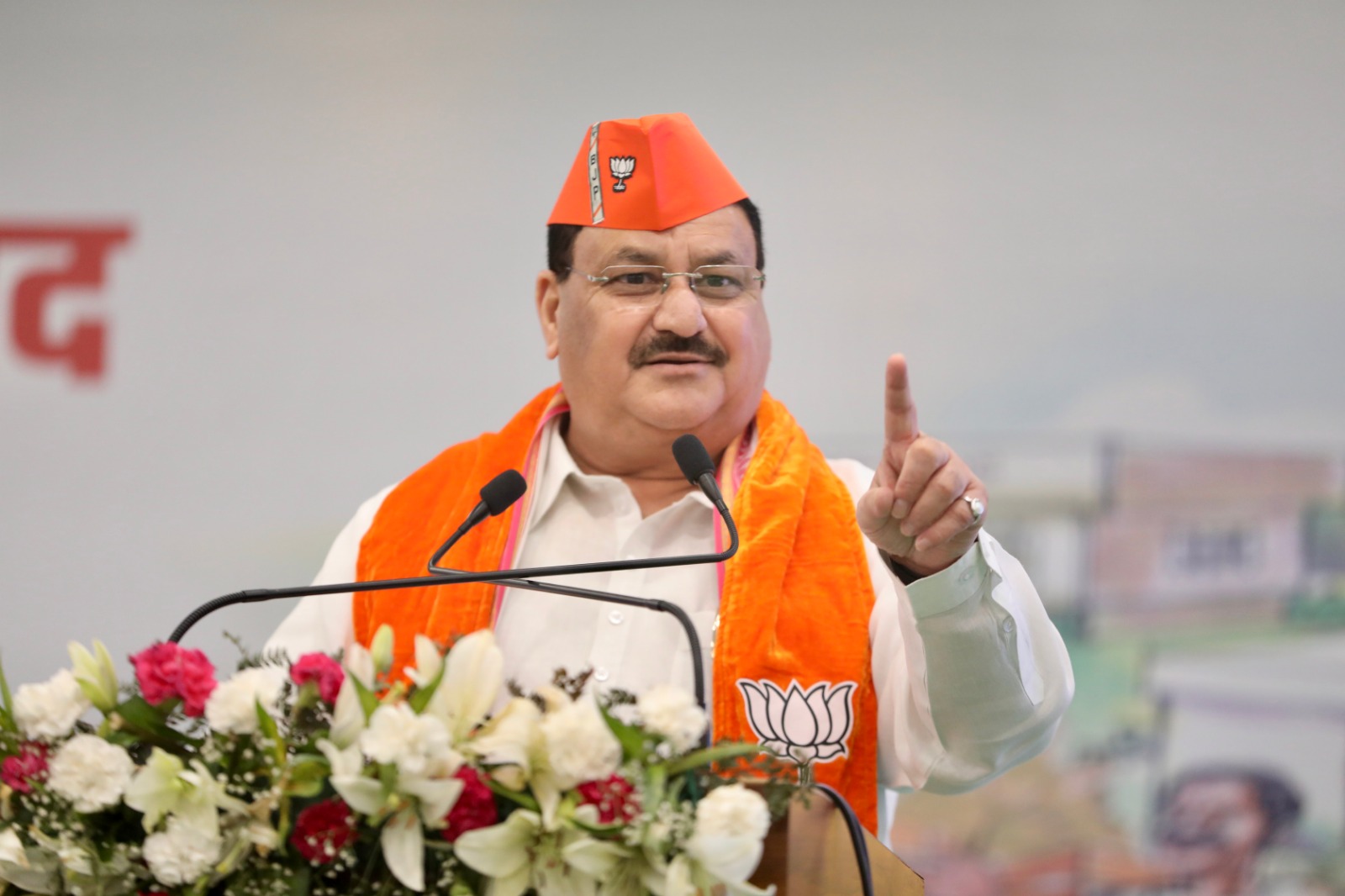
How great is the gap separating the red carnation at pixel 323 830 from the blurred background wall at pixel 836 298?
2234mm

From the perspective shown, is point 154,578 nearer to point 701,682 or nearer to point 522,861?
point 701,682

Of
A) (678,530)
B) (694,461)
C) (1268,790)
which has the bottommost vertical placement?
(1268,790)

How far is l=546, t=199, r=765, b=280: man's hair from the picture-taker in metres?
2.34

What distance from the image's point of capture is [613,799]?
3.22 ft

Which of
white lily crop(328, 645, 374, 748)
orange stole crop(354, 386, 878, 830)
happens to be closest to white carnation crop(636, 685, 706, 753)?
white lily crop(328, 645, 374, 748)

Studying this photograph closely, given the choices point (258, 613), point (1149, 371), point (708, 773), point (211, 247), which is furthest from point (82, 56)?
point (708, 773)

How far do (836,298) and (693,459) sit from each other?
1.62m

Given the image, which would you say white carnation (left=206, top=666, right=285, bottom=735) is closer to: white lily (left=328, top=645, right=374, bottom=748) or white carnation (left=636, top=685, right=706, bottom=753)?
white lily (left=328, top=645, right=374, bottom=748)

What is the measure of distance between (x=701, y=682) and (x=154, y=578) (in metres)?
2.32

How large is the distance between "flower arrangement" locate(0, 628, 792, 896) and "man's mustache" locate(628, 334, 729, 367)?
1.16 metres

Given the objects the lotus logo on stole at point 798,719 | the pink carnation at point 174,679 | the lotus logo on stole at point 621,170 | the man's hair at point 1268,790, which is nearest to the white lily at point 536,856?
the pink carnation at point 174,679

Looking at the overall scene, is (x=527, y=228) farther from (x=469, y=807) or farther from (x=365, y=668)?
(x=469, y=807)

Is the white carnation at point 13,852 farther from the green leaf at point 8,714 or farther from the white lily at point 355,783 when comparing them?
the white lily at point 355,783

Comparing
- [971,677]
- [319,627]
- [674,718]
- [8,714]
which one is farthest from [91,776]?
[319,627]
